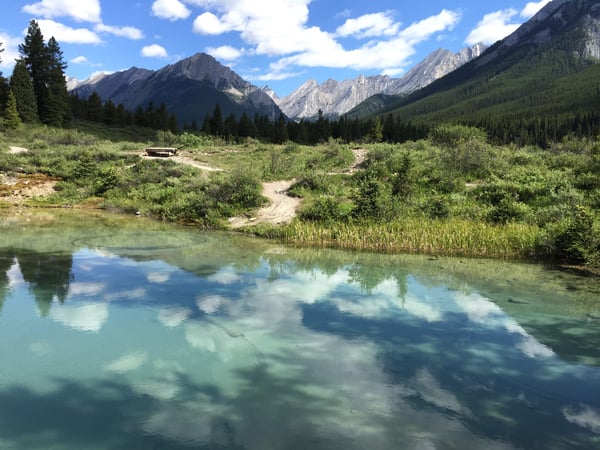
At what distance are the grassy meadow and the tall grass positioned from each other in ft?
0.17

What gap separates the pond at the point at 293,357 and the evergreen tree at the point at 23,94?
55.4 meters

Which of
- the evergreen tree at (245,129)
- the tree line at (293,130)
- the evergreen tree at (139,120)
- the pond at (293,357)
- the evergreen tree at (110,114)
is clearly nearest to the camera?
the pond at (293,357)

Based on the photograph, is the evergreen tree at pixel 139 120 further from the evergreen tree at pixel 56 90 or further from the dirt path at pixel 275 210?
the dirt path at pixel 275 210

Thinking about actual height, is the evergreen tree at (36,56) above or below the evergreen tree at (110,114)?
above

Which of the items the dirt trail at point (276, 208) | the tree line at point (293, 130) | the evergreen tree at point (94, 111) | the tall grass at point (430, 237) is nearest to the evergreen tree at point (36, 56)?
the evergreen tree at point (94, 111)

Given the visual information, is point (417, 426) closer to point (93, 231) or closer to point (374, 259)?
point (374, 259)

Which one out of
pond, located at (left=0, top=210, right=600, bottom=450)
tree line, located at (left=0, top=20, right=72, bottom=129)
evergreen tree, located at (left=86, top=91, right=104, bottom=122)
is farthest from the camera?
evergreen tree, located at (left=86, top=91, right=104, bottom=122)

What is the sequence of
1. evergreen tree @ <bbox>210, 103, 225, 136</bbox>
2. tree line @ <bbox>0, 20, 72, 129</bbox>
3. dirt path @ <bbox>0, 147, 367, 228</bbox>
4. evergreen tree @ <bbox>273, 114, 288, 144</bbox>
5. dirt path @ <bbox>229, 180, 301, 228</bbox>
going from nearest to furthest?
dirt path @ <bbox>229, 180, 301, 228</bbox>, dirt path @ <bbox>0, 147, 367, 228</bbox>, tree line @ <bbox>0, 20, 72, 129</bbox>, evergreen tree @ <bbox>210, 103, 225, 136</bbox>, evergreen tree @ <bbox>273, 114, 288, 144</bbox>

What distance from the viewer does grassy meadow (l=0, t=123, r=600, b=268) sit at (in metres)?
18.5

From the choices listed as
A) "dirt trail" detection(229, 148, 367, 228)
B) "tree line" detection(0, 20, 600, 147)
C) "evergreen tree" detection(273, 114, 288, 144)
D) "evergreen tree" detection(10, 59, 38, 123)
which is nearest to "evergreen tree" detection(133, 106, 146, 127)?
"tree line" detection(0, 20, 600, 147)

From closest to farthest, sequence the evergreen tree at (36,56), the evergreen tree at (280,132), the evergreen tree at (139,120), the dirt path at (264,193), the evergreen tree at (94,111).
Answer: the dirt path at (264,193) → the evergreen tree at (36,56) → the evergreen tree at (94,111) → the evergreen tree at (139,120) → the evergreen tree at (280,132)

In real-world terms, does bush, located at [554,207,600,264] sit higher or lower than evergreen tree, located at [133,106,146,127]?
lower

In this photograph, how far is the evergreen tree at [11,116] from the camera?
52938 mm

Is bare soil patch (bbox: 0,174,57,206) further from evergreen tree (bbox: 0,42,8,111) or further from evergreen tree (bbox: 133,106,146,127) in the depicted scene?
evergreen tree (bbox: 133,106,146,127)
